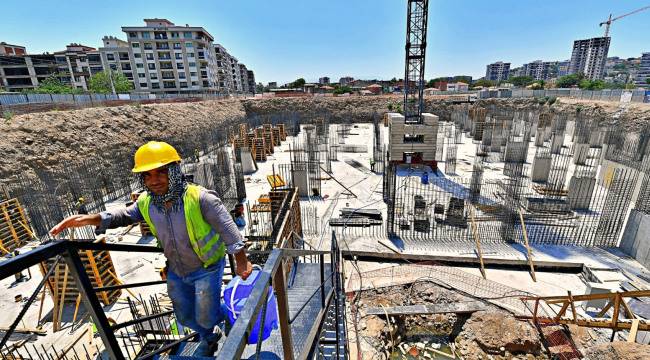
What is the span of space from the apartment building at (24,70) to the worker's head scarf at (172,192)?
221ft

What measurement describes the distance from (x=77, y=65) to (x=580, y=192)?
243ft

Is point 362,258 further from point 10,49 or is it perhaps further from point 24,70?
Answer: point 10,49

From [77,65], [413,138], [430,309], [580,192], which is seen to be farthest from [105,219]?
[77,65]

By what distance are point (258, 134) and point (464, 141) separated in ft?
57.6

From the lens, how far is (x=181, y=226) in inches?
91.5

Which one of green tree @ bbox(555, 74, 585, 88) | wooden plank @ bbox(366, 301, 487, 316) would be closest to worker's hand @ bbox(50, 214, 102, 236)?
wooden plank @ bbox(366, 301, 487, 316)

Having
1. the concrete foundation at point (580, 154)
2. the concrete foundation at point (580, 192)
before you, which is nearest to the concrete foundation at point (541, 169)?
the concrete foundation at point (580, 192)

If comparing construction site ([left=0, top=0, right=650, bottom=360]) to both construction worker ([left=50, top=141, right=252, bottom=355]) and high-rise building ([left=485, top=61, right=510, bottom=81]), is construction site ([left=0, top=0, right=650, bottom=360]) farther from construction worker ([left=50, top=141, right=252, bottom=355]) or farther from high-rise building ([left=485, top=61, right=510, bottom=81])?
high-rise building ([left=485, top=61, right=510, bottom=81])

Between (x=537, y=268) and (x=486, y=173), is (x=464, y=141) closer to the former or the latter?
(x=486, y=173)

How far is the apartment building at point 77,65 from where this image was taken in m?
52.2

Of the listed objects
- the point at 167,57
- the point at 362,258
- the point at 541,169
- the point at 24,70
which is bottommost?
the point at 362,258

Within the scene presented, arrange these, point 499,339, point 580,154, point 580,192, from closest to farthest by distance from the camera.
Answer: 1. point 499,339
2. point 580,192
3. point 580,154

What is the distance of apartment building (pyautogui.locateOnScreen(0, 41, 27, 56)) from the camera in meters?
47.3

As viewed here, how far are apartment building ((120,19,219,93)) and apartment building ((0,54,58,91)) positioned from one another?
1281cm
